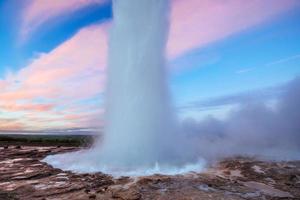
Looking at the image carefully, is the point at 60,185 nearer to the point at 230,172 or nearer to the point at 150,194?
the point at 150,194

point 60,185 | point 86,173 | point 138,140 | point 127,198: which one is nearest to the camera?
point 127,198

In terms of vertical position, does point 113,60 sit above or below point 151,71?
above

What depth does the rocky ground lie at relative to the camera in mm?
7817

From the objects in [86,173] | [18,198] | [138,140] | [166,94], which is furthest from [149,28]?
[18,198]

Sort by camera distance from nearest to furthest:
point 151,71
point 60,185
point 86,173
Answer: point 60,185 → point 86,173 → point 151,71

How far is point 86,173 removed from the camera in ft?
36.6

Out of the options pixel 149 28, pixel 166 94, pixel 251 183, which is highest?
pixel 149 28

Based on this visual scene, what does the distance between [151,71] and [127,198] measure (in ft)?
29.0

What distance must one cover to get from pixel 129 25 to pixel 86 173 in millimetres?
8944

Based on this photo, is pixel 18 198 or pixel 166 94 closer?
pixel 18 198

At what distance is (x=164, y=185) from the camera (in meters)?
8.78

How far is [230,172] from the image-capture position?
1118cm

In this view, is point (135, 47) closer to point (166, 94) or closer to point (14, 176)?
point (166, 94)

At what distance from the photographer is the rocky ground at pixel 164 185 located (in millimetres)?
7817
